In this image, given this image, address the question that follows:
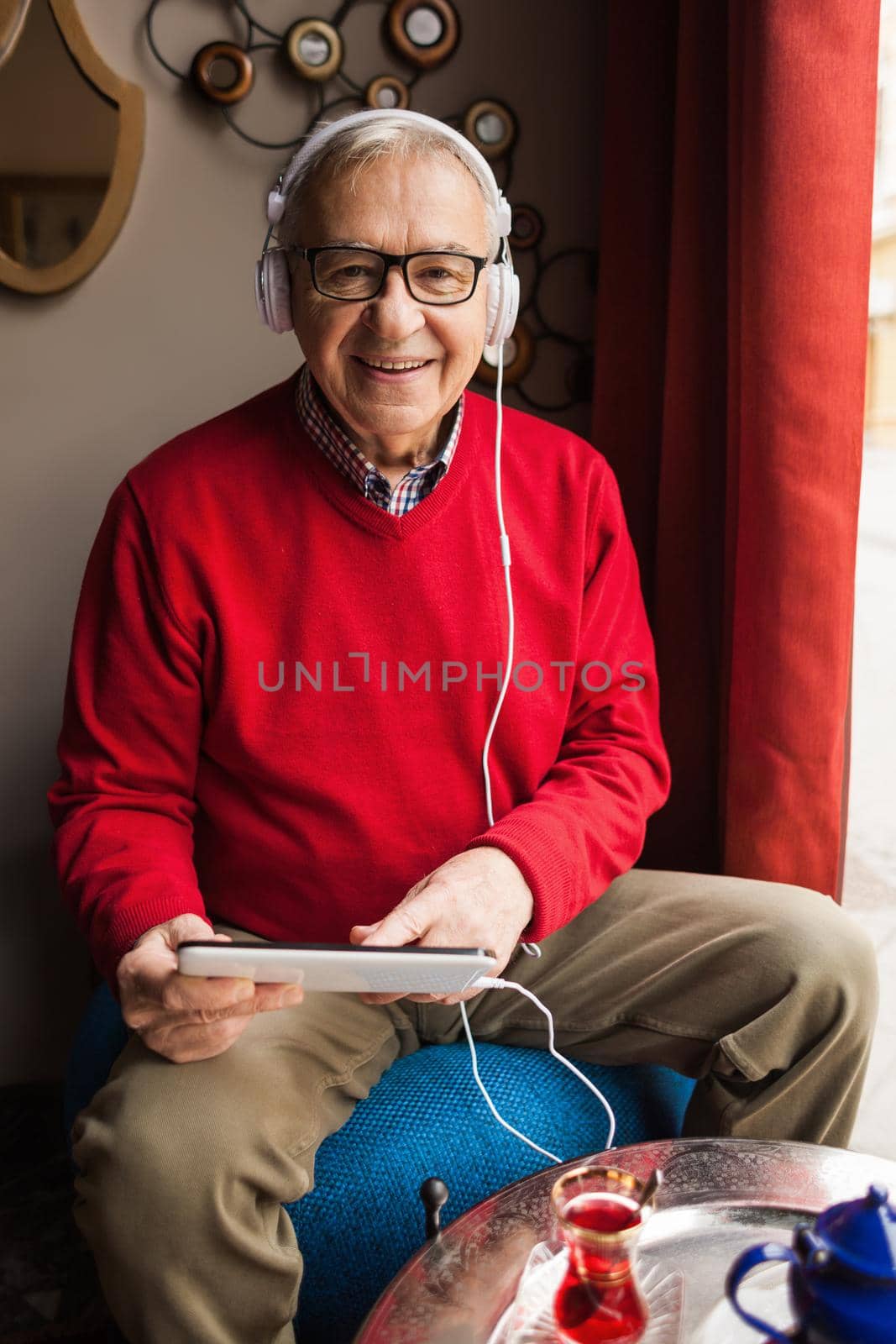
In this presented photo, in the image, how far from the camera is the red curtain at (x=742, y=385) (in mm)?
1279

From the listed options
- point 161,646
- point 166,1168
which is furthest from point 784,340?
point 166,1168

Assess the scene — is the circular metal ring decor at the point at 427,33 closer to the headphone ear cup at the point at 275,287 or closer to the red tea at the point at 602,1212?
the headphone ear cup at the point at 275,287

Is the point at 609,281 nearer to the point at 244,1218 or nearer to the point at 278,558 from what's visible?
the point at 278,558

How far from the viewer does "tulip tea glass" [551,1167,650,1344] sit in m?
0.76

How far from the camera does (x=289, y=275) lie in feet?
4.34

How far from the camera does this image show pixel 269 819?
1.34 meters

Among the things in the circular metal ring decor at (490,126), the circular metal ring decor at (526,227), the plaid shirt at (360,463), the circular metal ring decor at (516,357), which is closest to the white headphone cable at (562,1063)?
the plaid shirt at (360,463)

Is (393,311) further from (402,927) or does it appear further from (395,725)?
(402,927)

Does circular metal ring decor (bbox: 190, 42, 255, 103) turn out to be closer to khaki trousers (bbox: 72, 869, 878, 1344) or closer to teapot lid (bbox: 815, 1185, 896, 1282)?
khaki trousers (bbox: 72, 869, 878, 1344)

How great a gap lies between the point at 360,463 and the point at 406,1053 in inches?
28.6

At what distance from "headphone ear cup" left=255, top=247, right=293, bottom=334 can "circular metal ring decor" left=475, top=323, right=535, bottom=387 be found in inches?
23.3

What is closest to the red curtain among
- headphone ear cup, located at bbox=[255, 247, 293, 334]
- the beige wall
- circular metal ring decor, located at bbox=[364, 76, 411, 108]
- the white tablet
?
the beige wall

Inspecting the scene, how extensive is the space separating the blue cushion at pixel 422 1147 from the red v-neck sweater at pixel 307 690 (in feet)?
0.71

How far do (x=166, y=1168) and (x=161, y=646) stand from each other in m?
0.58
